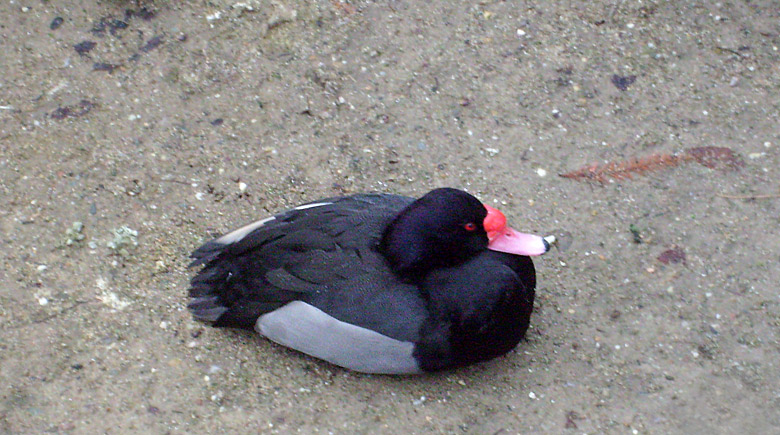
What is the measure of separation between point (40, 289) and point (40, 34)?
2.02 metres

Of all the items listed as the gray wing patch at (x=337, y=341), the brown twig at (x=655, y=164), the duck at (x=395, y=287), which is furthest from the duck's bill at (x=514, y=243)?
the brown twig at (x=655, y=164)

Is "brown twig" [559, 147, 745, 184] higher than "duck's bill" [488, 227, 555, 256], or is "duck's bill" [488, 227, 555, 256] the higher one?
"duck's bill" [488, 227, 555, 256]

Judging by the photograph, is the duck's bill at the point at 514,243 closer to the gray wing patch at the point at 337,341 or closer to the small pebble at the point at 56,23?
the gray wing patch at the point at 337,341

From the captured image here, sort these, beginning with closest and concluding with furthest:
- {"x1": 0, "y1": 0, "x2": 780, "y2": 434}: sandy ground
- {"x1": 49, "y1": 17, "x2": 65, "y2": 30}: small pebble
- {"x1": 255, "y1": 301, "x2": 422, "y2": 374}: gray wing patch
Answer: {"x1": 255, "y1": 301, "x2": 422, "y2": 374}: gray wing patch → {"x1": 0, "y1": 0, "x2": 780, "y2": 434}: sandy ground → {"x1": 49, "y1": 17, "x2": 65, "y2": 30}: small pebble

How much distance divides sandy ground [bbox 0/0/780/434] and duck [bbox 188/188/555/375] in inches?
8.6

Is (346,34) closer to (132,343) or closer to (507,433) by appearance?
(132,343)

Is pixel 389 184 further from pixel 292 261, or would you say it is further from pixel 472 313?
pixel 472 313

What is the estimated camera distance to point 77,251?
402 cm

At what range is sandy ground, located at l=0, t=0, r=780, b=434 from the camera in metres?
3.42

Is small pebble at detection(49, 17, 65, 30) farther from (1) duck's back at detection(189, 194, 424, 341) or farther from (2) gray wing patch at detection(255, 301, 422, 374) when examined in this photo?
(2) gray wing patch at detection(255, 301, 422, 374)

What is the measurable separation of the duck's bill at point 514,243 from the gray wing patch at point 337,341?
1.94 ft

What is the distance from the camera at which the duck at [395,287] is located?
10.9ft

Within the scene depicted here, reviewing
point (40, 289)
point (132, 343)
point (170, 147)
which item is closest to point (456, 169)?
point (170, 147)

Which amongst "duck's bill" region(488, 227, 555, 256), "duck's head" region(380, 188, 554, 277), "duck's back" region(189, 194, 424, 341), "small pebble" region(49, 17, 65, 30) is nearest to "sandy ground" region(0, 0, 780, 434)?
"small pebble" region(49, 17, 65, 30)
